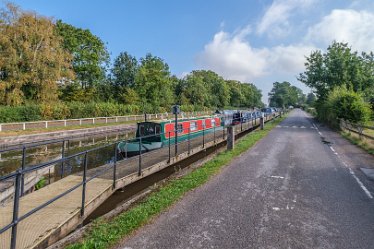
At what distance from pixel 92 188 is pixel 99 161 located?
8.10m

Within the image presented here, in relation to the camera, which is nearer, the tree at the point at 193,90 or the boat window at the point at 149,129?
the boat window at the point at 149,129

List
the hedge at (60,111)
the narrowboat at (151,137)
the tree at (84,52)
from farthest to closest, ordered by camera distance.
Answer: the tree at (84,52) → the hedge at (60,111) → the narrowboat at (151,137)

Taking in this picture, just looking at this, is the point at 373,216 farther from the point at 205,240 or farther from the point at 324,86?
the point at 324,86

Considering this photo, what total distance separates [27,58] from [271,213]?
34.3 m

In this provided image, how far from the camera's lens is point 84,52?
46281mm

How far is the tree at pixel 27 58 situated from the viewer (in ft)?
100.0

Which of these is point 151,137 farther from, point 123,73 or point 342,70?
point 123,73

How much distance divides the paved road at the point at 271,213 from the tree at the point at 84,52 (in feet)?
143

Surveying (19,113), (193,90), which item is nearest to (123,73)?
(193,90)

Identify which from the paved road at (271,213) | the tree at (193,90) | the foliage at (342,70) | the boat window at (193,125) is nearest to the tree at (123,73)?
the tree at (193,90)

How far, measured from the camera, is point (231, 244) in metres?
4.37

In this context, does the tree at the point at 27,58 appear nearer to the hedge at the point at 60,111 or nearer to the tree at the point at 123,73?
the hedge at the point at 60,111

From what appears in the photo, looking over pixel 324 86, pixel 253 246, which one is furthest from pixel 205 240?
pixel 324 86

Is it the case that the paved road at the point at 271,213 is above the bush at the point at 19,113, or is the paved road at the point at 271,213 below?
below
